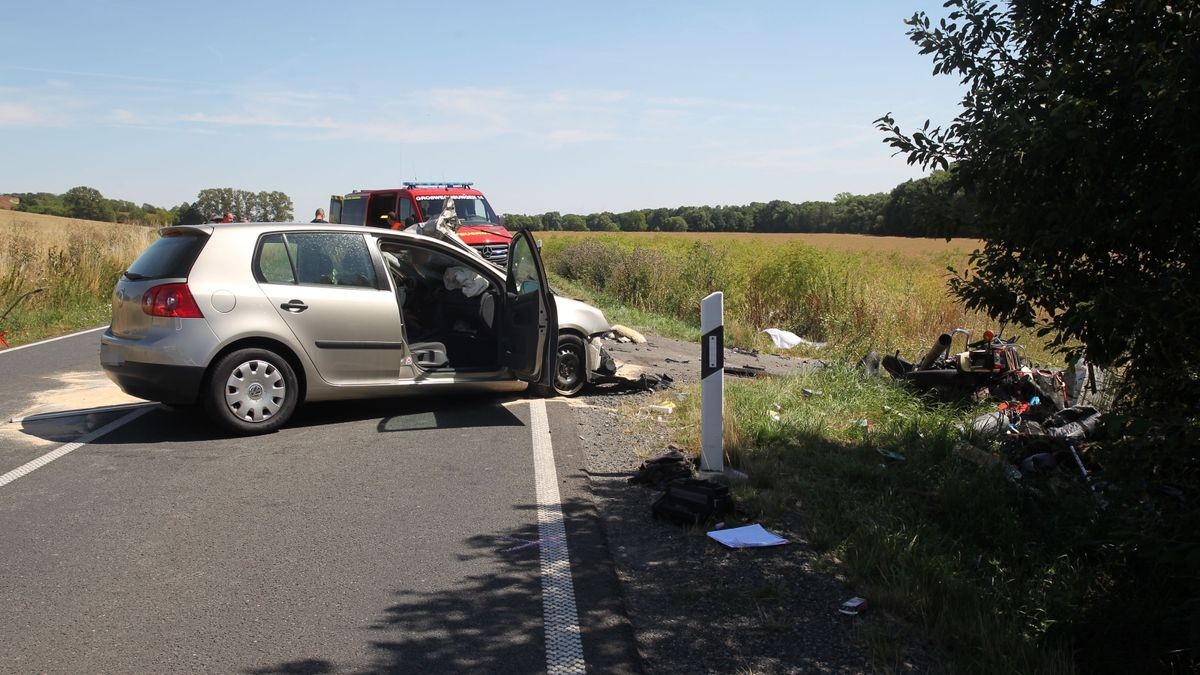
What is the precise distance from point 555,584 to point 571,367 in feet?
16.3

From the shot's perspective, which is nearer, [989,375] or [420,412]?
[420,412]

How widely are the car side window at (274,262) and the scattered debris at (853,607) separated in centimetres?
536

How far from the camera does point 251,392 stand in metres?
7.50

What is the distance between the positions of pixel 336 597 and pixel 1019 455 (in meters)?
5.36

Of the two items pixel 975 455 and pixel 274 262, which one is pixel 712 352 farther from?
pixel 274 262

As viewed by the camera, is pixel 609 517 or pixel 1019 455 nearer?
pixel 609 517

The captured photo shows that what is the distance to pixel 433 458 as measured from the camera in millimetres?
7012

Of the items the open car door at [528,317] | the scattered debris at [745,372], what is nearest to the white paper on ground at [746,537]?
the open car door at [528,317]

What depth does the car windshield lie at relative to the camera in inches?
908

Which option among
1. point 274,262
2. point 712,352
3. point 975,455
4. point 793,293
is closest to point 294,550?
point 712,352

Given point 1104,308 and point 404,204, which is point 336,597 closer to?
point 1104,308

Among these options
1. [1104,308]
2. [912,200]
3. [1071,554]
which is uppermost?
[912,200]

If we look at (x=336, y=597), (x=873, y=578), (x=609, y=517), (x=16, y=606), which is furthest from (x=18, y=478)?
(x=873, y=578)

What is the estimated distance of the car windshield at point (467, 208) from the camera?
23.1m
